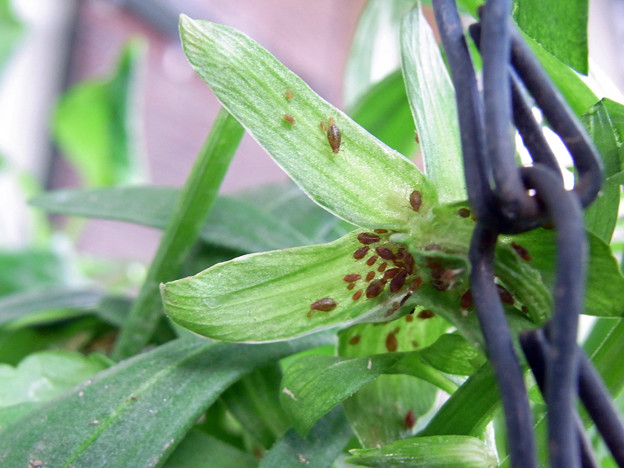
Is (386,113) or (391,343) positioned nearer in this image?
(391,343)

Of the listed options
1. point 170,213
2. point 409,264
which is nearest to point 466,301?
point 409,264

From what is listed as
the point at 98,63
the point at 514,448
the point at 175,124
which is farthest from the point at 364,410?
the point at 175,124

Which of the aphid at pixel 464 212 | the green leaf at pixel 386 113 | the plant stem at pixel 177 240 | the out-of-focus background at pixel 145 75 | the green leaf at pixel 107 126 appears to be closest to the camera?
the aphid at pixel 464 212

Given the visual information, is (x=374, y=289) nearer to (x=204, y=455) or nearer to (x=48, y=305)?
(x=204, y=455)

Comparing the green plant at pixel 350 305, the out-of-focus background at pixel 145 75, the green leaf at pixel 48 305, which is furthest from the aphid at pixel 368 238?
the out-of-focus background at pixel 145 75

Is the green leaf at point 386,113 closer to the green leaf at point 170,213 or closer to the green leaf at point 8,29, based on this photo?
Answer: the green leaf at point 170,213

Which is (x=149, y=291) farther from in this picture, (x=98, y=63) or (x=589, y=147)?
(x=98, y=63)
